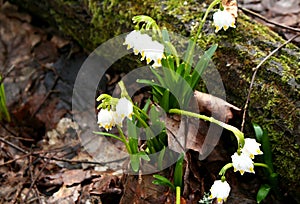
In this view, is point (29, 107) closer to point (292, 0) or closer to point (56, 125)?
point (56, 125)

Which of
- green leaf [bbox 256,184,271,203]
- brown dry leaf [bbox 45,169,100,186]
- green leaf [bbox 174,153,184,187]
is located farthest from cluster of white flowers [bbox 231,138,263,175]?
brown dry leaf [bbox 45,169,100,186]

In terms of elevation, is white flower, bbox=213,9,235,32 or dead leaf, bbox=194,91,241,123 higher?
white flower, bbox=213,9,235,32

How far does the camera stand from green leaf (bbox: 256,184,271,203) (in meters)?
2.03

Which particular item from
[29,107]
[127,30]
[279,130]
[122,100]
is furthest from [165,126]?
[29,107]

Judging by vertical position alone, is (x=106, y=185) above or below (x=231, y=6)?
below

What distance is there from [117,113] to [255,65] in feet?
2.53

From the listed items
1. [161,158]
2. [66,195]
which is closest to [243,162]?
[161,158]

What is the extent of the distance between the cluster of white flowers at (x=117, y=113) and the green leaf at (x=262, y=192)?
758 mm

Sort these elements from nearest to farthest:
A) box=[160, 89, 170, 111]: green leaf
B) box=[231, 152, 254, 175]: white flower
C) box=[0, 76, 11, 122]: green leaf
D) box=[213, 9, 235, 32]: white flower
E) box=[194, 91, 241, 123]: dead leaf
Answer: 1. box=[231, 152, 254, 175]: white flower
2. box=[213, 9, 235, 32]: white flower
3. box=[160, 89, 170, 111]: green leaf
4. box=[194, 91, 241, 123]: dead leaf
5. box=[0, 76, 11, 122]: green leaf

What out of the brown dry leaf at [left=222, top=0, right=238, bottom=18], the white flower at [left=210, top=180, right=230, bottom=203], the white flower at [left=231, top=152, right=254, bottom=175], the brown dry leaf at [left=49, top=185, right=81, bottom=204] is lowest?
the brown dry leaf at [left=49, top=185, right=81, bottom=204]

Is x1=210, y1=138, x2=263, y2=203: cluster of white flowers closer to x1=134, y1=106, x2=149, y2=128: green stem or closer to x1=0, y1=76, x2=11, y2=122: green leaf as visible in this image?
x1=134, y1=106, x2=149, y2=128: green stem

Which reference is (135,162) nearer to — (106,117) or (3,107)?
(106,117)

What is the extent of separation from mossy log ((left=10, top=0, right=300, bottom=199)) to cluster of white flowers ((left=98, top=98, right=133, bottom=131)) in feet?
2.20

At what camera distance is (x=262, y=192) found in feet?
6.73
